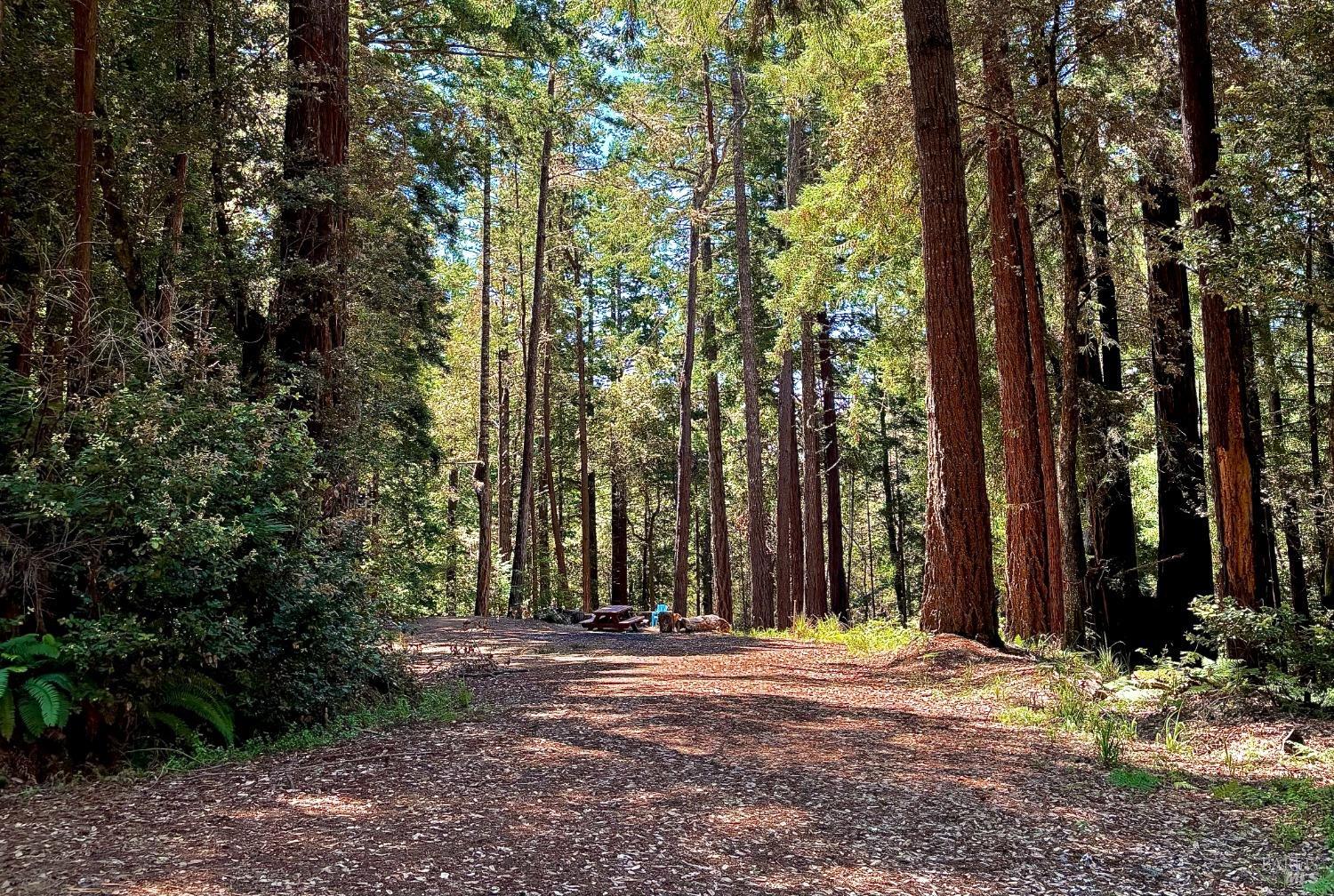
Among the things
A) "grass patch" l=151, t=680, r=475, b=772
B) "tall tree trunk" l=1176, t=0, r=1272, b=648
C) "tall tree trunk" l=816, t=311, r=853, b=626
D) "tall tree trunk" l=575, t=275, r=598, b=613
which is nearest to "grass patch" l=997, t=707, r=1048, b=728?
"tall tree trunk" l=1176, t=0, r=1272, b=648

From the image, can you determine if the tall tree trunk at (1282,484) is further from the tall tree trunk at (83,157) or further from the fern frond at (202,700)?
the tall tree trunk at (83,157)

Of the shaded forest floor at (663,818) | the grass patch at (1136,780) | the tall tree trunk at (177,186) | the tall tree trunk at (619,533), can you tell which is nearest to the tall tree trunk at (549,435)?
the tall tree trunk at (619,533)

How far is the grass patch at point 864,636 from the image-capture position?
10.7 meters

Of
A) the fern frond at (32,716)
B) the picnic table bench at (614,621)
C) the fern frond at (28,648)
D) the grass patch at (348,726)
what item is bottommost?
the picnic table bench at (614,621)

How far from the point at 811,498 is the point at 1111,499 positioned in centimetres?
618

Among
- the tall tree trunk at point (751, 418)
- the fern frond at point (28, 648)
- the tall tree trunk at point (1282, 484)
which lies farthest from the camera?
the tall tree trunk at point (751, 418)

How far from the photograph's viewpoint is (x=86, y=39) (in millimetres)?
5852

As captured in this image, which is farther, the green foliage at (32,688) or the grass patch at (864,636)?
the grass patch at (864,636)

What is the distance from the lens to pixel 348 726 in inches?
226

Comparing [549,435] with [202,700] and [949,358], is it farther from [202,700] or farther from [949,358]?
[202,700]

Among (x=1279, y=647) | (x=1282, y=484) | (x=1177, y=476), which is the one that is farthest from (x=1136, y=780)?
(x=1177, y=476)

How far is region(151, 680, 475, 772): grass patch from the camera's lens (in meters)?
4.87

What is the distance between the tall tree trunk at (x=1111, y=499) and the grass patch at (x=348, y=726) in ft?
28.9

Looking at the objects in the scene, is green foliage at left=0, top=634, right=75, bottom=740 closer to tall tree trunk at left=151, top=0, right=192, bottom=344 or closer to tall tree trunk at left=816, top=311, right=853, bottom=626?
tall tree trunk at left=151, top=0, right=192, bottom=344
